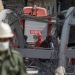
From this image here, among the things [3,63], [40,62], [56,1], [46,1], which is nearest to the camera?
[3,63]

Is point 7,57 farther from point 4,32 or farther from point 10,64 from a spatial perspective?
point 4,32

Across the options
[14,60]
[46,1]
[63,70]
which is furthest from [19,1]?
[14,60]

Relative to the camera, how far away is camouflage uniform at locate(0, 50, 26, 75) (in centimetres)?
347

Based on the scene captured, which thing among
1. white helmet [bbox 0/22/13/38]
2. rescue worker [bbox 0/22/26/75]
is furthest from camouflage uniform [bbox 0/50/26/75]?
white helmet [bbox 0/22/13/38]

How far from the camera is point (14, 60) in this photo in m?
3.52

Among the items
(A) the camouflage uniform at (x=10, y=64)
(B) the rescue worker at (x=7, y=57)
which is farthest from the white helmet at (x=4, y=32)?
(A) the camouflage uniform at (x=10, y=64)

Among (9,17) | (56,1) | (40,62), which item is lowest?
(56,1)

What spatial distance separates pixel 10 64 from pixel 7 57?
0.07 meters

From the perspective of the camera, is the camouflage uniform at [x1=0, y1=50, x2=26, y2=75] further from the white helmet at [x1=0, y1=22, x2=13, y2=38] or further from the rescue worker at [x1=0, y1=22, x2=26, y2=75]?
the white helmet at [x1=0, y1=22, x2=13, y2=38]

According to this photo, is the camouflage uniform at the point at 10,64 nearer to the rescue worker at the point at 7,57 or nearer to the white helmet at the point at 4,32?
the rescue worker at the point at 7,57

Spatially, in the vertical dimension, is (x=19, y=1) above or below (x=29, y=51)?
below

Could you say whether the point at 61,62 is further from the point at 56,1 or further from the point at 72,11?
the point at 56,1

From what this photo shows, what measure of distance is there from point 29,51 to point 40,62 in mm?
420

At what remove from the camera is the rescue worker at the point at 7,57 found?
3.43 m
